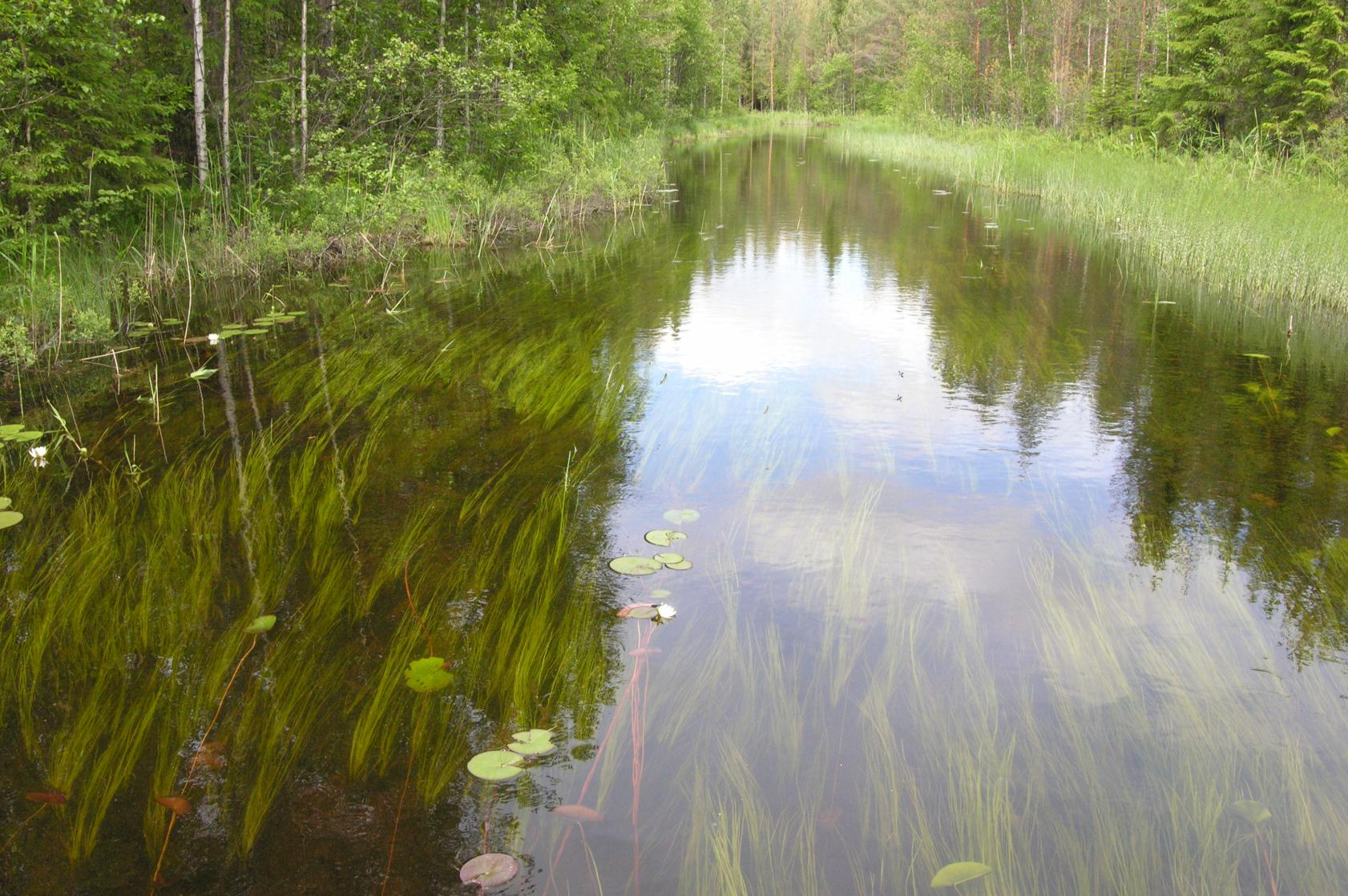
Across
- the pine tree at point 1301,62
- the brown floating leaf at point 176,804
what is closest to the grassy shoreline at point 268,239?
the brown floating leaf at point 176,804

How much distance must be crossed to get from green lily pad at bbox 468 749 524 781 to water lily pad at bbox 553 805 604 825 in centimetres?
17

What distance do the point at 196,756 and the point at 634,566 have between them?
61.9 inches

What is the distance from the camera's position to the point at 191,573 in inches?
130

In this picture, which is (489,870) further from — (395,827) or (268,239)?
(268,239)

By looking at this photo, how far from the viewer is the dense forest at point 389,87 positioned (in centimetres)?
679

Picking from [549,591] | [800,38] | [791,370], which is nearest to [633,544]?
[549,591]

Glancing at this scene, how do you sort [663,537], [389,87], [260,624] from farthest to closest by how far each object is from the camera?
[389,87] → [663,537] → [260,624]

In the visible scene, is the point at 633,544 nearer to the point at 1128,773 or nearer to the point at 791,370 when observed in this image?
the point at 1128,773

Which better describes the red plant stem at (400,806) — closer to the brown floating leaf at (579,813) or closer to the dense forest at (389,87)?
the brown floating leaf at (579,813)

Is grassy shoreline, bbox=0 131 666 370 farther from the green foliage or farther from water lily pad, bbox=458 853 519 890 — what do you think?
water lily pad, bbox=458 853 519 890

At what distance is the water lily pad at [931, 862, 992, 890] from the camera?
1.99m

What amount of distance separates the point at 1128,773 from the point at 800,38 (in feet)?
219

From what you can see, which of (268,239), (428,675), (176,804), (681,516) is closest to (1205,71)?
(268,239)

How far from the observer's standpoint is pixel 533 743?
2400mm
